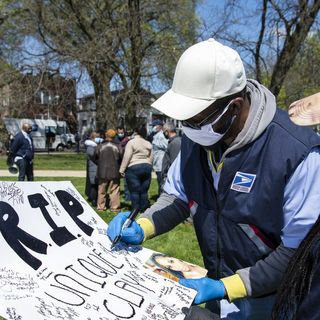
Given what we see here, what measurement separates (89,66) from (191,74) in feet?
41.1

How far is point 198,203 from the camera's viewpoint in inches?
79.3

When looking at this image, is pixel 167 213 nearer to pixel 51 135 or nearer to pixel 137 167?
pixel 137 167

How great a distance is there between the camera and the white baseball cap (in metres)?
1.79

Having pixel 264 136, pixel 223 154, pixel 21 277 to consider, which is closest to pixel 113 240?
pixel 21 277

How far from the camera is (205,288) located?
69.0 inches

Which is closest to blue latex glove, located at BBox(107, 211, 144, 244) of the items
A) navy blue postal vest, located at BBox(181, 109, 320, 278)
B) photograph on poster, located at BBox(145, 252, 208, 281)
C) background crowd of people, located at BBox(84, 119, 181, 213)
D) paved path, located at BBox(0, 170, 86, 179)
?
photograph on poster, located at BBox(145, 252, 208, 281)

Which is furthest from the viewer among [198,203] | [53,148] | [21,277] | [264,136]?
[53,148]

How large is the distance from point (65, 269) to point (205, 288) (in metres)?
0.53

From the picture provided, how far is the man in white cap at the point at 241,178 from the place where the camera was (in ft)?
5.59

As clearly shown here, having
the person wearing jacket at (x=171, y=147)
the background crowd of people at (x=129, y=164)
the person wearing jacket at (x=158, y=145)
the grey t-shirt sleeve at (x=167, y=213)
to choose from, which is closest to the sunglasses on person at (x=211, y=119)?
the grey t-shirt sleeve at (x=167, y=213)

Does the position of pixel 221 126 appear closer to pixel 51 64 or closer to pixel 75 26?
pixel 51 64

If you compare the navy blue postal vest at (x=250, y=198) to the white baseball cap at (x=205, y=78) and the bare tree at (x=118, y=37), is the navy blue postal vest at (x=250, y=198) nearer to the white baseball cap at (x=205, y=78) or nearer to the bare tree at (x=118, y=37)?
the white baseball cap at (x=205, y=78)

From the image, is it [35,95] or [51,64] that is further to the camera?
[35,95]

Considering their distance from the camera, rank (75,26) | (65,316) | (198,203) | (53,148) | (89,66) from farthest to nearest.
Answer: (53,148) < (75,26) < (89,66) < (198,203) < (65,316)
